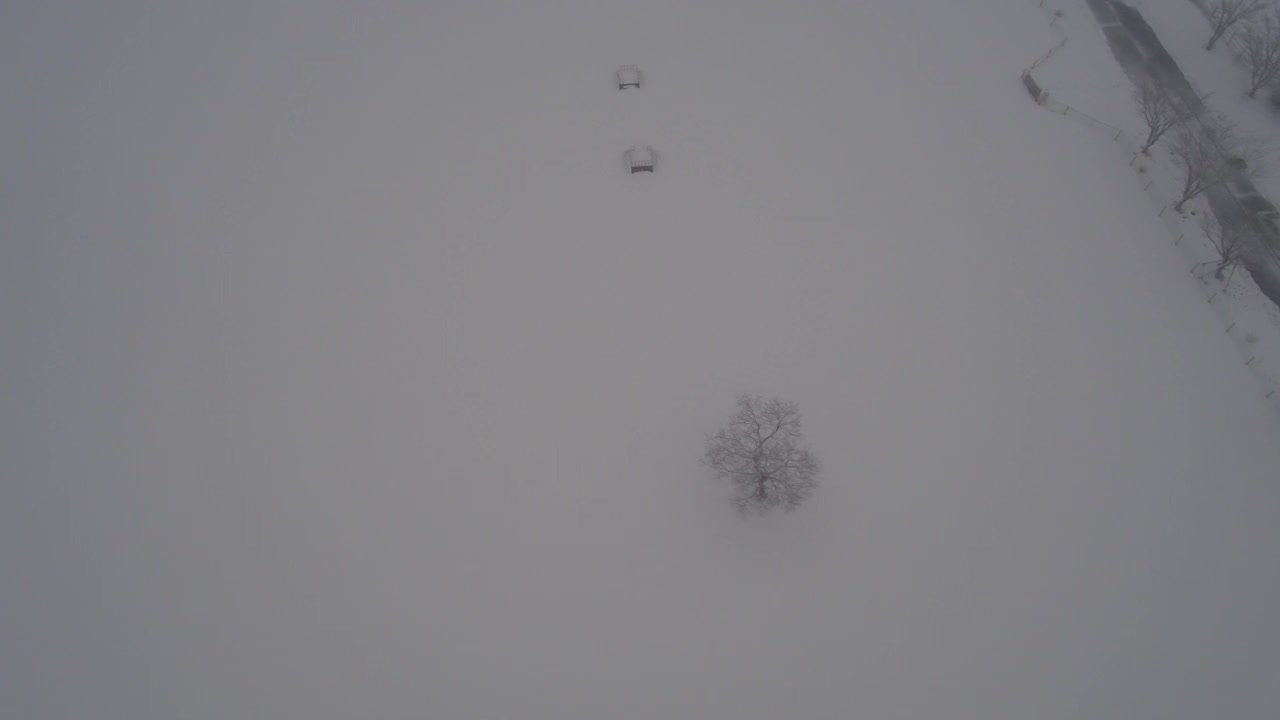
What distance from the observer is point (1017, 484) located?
27.9 metres

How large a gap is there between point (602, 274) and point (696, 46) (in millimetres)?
16822

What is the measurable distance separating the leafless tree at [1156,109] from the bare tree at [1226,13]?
498 cm

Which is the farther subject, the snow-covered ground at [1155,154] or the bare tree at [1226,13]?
the bare tree at [1226,13]

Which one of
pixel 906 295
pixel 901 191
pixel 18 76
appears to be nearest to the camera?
pixel 906 295

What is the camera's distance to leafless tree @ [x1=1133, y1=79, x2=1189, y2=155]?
35.3 metres

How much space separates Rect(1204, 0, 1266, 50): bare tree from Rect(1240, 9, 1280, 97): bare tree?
0.82 meters

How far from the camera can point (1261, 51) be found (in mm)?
37531

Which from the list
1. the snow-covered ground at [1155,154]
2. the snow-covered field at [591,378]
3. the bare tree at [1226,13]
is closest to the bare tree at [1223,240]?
the snow-covered ground at [1155,154]

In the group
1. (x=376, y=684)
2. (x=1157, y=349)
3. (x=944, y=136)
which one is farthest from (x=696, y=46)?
(x=376, y=684)

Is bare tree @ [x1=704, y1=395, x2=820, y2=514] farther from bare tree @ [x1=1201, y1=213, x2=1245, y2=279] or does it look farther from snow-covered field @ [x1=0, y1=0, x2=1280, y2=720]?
bare tree @ [x1=1201, y1=213, x2=1245, y2=279]

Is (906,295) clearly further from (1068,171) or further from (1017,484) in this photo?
(1068,171)

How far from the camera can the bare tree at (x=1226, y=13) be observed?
38.8m

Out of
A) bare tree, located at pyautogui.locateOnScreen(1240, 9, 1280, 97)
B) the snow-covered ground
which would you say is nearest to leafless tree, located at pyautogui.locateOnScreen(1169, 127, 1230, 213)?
the snow-covered ground

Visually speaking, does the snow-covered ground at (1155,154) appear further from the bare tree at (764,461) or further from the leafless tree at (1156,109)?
the bare tree at (764,461)
